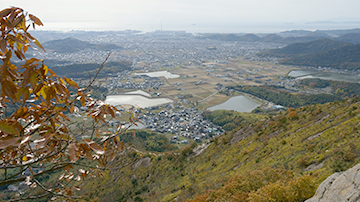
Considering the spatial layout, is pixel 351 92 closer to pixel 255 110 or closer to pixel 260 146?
pixel 255 110

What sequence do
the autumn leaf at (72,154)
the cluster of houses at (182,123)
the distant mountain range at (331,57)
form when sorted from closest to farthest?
the autumn leaf at (72,154), the cluster of houses at (182,123), the distant mountain range at (331,57)

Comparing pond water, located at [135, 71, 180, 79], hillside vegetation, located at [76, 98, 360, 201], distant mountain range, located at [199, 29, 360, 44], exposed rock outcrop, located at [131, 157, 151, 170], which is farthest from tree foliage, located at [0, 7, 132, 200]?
distant mountain range, located at [199, 29, 360, 44]

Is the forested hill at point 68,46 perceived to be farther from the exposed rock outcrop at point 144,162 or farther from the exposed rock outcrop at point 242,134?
the exposed rock outcrop at point 242,134

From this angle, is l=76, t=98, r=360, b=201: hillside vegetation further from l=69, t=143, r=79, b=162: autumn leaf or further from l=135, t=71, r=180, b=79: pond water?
l=135, t=71, r=180, b=79: pond water

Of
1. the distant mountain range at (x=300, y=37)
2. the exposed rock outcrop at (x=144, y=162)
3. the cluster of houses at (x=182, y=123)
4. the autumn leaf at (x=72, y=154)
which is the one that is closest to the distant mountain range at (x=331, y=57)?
the distant mountain range at (x=300, y=37)

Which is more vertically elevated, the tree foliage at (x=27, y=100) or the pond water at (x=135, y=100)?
the tree foliage at (x=27, y=100)

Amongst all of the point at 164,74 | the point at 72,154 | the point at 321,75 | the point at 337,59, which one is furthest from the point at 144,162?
the point at 337,59

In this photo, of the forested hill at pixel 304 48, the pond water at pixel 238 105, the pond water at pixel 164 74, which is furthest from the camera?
the forested hill at pixel 304 48

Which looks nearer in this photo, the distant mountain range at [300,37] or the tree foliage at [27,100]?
the tree foliage at [27,100]
